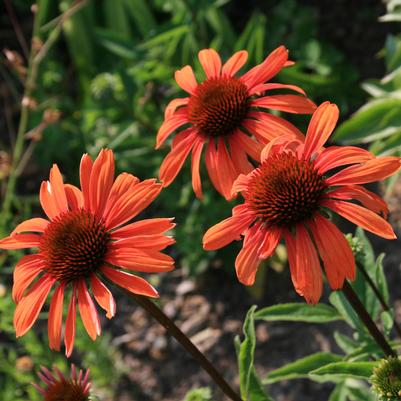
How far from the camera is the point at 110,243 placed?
1.20 meters

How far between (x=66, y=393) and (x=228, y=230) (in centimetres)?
44

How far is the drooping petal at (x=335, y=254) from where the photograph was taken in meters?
1.02

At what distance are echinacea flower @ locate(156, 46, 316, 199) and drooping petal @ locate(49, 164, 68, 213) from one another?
0.70 feet

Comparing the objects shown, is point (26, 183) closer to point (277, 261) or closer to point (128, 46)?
point (128, 46)

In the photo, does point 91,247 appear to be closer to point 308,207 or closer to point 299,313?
point 308,207

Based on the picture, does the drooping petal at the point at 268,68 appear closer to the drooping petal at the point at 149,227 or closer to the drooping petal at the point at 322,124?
the drooping petal at the point at 322,124

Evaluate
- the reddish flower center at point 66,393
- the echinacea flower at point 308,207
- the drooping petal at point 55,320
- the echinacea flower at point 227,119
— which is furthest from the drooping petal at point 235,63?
the reddish flower center at point 66,393

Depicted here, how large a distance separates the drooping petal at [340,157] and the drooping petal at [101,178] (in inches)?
15.0

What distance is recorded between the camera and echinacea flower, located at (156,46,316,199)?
133 centimetres

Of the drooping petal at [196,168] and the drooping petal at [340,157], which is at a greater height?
the drooping petal at [340,157]

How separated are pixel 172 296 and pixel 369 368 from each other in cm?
170

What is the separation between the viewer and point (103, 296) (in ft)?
3.64

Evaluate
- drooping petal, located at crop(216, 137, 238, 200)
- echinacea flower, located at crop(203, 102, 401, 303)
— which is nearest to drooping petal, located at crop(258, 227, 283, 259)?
echinacea flower, located at crop(203, 102, 401, 303)

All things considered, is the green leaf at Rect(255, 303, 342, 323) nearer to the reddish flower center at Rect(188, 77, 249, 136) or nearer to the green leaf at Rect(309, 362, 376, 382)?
the green leaf at Rect(309, 362, 376, 382)
